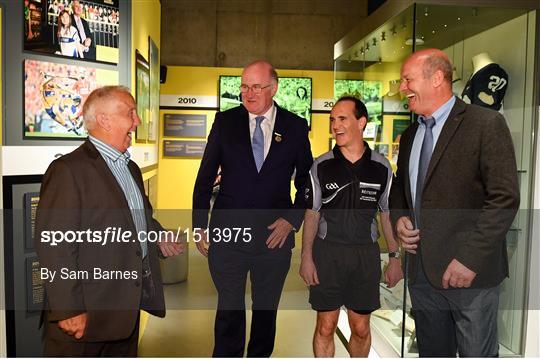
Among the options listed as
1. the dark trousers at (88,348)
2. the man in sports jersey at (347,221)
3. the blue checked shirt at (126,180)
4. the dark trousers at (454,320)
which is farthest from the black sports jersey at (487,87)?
the dark trousers at (88,348)

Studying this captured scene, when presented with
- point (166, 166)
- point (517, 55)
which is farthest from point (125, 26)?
point (166, 166)

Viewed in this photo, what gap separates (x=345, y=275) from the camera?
2270mm

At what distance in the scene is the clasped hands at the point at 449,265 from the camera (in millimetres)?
1960

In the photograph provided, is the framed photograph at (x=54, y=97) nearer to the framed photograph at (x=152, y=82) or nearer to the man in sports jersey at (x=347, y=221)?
the man in sports jersey at (x=347, y=221)

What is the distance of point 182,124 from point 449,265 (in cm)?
565

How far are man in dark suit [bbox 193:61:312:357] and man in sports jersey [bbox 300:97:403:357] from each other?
0.30 feet

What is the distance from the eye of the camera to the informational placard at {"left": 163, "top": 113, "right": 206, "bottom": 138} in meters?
7.16

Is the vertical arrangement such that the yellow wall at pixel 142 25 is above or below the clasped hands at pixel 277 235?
above

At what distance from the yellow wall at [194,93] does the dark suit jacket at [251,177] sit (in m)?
4.83

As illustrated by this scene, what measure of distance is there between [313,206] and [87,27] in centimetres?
149

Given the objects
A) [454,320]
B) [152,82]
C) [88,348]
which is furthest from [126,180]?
[152,82]

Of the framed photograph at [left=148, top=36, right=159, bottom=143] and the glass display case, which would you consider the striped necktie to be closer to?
the glass display case

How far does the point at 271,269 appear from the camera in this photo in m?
2.26

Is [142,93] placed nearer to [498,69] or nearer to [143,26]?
[143,26]
